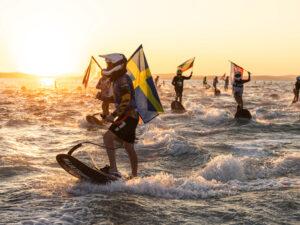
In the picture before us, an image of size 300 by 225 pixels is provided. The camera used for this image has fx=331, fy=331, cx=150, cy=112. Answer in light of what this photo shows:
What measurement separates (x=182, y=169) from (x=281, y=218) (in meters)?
3.26

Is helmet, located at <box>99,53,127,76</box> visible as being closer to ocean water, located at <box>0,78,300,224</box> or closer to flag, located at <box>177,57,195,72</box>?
ocean water, located at <box>0,78,300,224</box>

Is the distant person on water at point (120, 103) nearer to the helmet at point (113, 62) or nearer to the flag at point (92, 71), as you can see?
the helmet at point (113, 62)

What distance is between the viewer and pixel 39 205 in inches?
180

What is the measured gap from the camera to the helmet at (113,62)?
17.8 ft

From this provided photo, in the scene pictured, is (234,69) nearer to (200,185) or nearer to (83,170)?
(200,185)

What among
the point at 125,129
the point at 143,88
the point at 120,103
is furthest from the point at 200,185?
the point at 143,88

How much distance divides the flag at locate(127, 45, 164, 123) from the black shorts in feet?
1.81

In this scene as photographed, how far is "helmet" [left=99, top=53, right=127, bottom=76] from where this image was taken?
5.42m

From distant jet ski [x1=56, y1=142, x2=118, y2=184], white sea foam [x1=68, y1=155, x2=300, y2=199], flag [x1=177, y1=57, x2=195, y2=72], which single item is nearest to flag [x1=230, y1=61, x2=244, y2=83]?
flag [x1=177, y1=57, x2=195, y2=72]

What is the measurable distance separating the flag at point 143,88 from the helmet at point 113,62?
1.00 meters

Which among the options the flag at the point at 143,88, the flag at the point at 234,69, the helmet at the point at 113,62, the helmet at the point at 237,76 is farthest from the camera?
the flag at the point at 234,69

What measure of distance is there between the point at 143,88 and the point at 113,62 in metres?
1.11

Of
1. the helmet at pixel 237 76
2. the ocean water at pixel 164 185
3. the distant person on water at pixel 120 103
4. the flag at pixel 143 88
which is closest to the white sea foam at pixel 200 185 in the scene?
the ocean water at pixel 164 185

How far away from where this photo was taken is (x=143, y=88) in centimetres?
639
